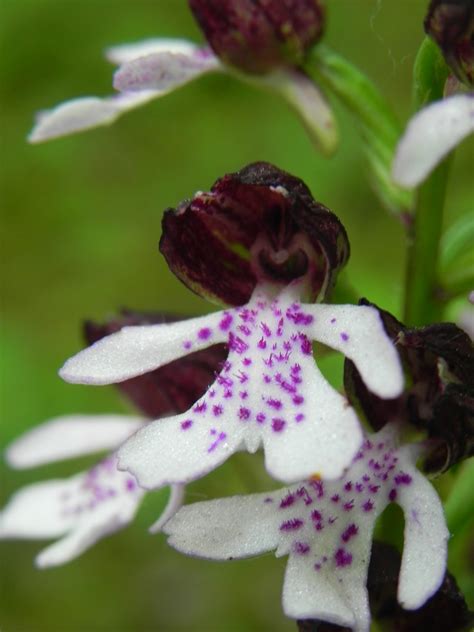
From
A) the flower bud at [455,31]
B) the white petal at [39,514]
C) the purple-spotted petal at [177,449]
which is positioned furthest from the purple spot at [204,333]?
the white petal at [39,514]

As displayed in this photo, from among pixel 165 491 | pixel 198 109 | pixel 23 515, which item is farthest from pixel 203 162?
pixel 23 515

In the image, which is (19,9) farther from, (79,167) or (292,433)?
(292,433)

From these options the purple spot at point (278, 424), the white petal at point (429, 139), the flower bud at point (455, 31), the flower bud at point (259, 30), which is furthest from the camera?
the flower bud at point (259, 30)

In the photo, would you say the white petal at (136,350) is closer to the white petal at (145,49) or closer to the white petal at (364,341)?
the white petal at (364,341)

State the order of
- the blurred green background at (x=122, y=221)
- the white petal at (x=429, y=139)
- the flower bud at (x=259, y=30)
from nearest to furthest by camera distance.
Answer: the white petal at (x=429, y=139)
the flower bud at (x=259, y=30)
the blurred green background at (x=122, y=221)

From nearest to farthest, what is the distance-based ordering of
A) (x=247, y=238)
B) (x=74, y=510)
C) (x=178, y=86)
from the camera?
1. (x=247, y=238)
2. (x=178, y=86)
3. (x=74, y=510)

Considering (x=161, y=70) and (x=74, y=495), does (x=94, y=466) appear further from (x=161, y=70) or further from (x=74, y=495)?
(x=161, y=70)

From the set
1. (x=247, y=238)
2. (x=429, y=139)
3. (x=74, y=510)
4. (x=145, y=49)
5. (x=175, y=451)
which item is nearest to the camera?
(x=429, y=139)

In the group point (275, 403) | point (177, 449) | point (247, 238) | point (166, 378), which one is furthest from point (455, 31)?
point (166, 378)
